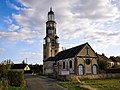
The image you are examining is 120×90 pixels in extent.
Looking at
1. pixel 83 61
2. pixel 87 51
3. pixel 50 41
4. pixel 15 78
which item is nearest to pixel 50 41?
pixel 50 41

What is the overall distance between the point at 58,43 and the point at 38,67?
2218 centimetres

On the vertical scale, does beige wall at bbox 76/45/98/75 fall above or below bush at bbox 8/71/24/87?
above

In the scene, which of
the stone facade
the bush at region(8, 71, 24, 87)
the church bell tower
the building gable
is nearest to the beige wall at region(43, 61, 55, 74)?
the stone facade

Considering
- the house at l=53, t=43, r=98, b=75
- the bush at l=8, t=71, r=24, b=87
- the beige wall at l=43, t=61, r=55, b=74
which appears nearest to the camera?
the bush at l=8, t=71, r=24, b=87

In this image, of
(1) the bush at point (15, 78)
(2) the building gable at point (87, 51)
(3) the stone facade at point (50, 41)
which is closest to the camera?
(1) the bush at point (15, 78)

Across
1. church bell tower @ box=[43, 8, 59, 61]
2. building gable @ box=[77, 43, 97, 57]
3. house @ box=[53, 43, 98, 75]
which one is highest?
church bell tower @ box=[43, 8, 59, 61]

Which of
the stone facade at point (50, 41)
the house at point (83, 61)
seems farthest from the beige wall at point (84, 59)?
the stone facade at point (50, 41)

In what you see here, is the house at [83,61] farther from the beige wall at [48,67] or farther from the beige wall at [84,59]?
the beige wall at [48,67]

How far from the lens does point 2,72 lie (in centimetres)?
2611

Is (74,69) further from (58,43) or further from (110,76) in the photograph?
(58,43)

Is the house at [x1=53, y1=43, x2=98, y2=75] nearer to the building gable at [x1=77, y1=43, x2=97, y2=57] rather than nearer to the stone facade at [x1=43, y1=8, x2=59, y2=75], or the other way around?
the building gable at [x1=77, y1=43, x2=97, y2=57]

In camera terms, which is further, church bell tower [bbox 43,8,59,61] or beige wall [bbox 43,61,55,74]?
church bell tower [bbox 43,8,59,61]

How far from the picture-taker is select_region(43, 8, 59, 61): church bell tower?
74.4m

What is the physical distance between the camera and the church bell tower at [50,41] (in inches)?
2930
